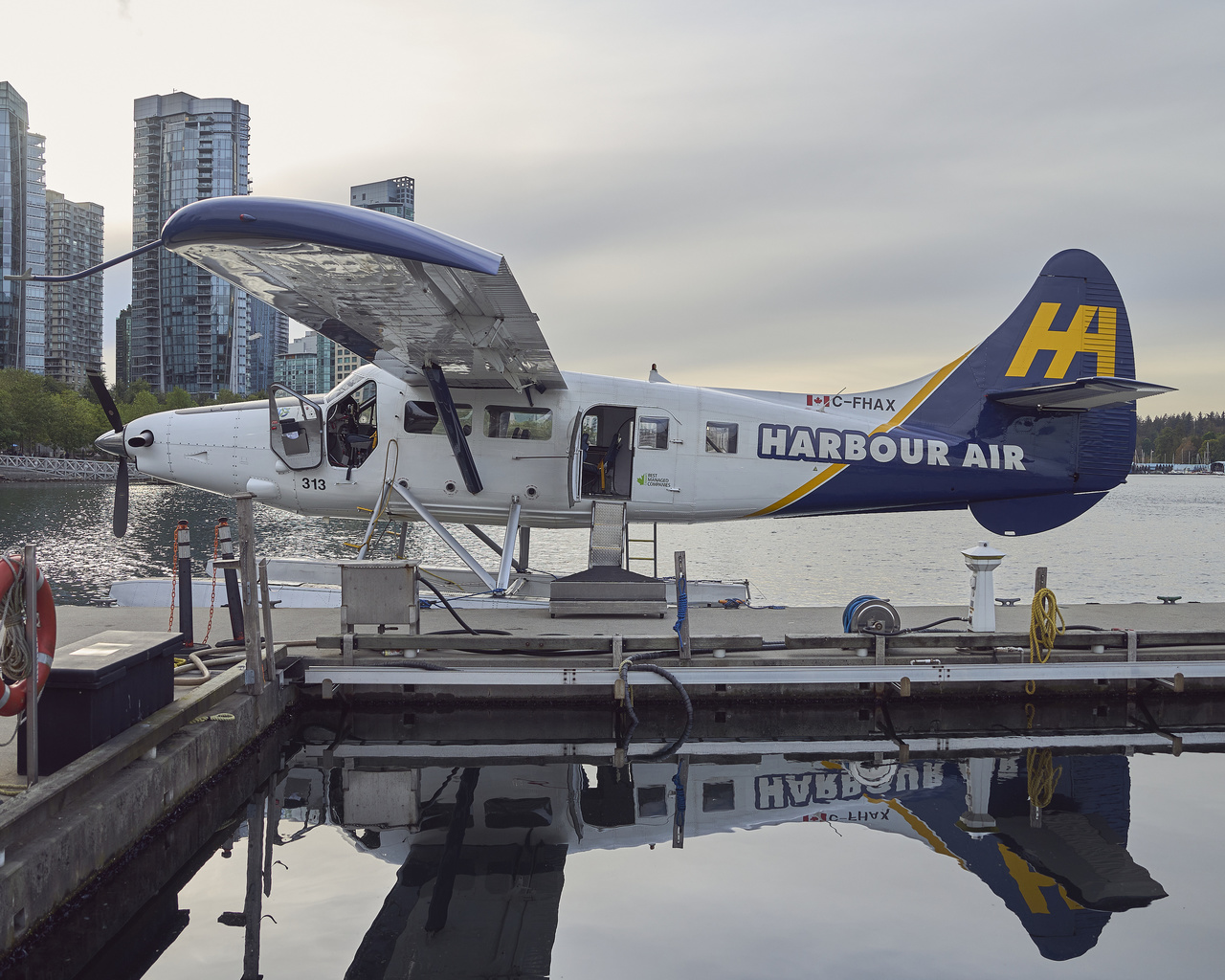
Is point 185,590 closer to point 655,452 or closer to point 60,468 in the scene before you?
point 655,452

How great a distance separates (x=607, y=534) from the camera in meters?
9.37

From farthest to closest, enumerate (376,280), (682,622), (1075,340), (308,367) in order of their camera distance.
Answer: (308,367) → (1075,340) → (376,280) → (682,622)

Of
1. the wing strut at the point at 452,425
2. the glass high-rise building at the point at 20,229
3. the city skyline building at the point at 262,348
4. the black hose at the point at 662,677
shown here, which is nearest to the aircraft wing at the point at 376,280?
the wing strut at the point at 452,425

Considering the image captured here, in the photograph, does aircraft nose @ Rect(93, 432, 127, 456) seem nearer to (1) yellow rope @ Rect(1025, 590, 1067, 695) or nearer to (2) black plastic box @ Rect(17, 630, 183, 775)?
(2) black plastic box @ Rect(17, 630, 183, 775)

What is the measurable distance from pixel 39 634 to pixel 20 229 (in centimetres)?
15240

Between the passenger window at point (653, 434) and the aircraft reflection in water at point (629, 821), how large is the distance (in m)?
3.92

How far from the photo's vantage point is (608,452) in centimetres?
1000

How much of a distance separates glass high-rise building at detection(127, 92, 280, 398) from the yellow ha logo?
420 ft

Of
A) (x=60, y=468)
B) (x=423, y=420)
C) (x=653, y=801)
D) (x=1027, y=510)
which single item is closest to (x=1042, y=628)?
(x=1027, y=510)

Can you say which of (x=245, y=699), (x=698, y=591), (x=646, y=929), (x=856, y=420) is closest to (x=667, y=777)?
(x=646, y=929)

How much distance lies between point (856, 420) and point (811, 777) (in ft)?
15.4

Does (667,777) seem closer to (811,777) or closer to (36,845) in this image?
(811,777)

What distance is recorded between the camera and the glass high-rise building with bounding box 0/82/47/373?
385 ft

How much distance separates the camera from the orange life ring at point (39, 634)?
420 centimetres
